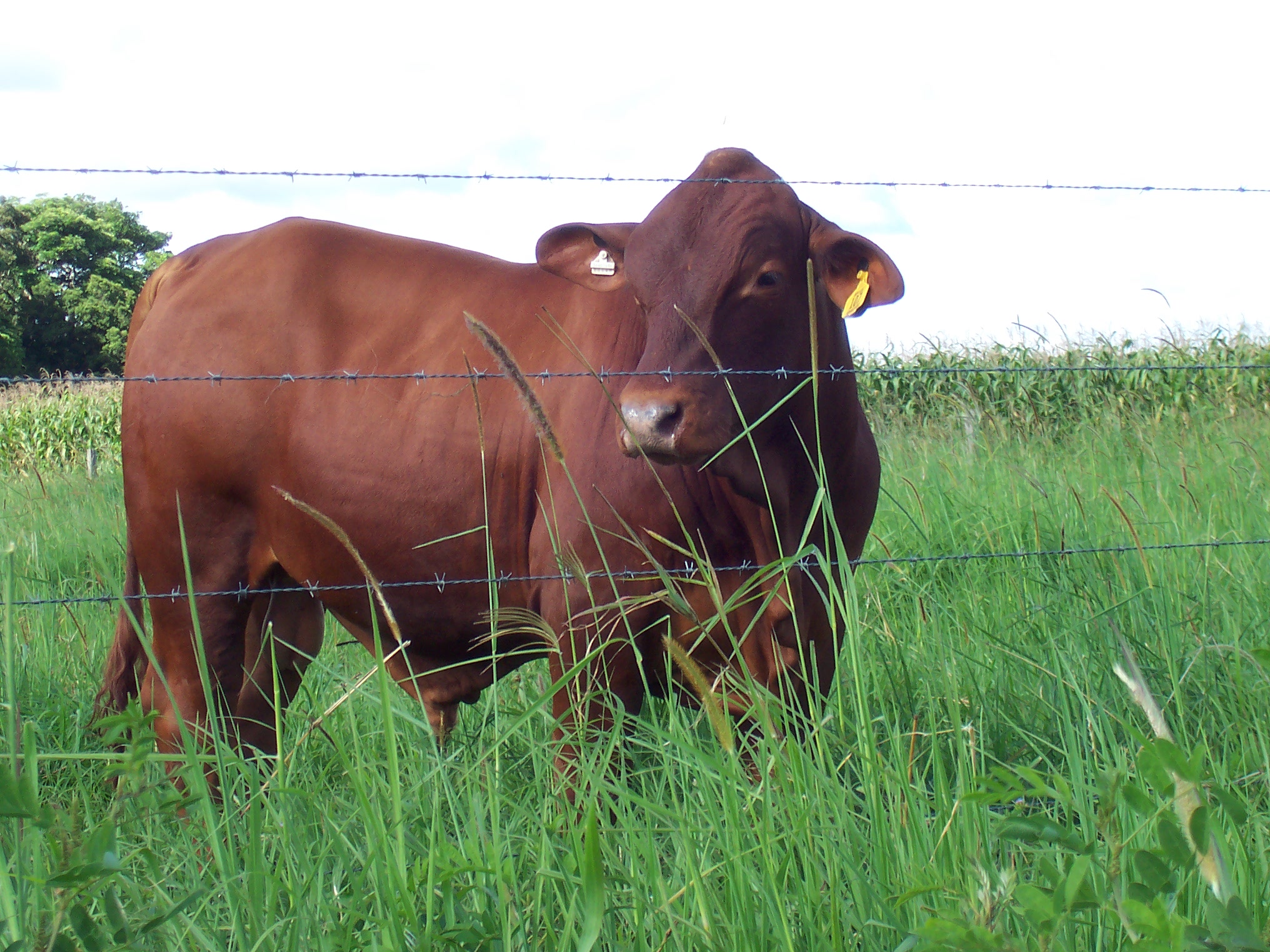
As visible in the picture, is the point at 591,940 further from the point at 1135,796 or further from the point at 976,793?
the point at 1135,796

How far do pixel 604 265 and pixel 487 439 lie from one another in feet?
2.09

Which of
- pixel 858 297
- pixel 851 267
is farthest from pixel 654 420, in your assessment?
pixel 851 267

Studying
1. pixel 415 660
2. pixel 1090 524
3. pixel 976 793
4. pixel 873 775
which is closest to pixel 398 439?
pixel 415 660

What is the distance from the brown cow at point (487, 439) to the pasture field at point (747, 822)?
311 millimetres

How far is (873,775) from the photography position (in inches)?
63.6

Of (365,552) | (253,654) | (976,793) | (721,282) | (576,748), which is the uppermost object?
(721,282)

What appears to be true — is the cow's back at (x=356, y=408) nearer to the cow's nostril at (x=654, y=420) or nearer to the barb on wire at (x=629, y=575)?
the barb on wire at (x=629, y=575)

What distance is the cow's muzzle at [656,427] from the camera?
2.32m

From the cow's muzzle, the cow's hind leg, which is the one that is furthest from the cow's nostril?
the cow's hind leg

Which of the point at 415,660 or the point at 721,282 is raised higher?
the point at 721,282

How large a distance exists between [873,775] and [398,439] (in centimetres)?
196

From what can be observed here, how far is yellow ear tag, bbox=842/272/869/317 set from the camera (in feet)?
9.09

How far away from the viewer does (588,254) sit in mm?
3164

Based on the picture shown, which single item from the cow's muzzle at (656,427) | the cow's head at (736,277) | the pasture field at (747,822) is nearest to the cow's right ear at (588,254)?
the cow's head at (736,277)
